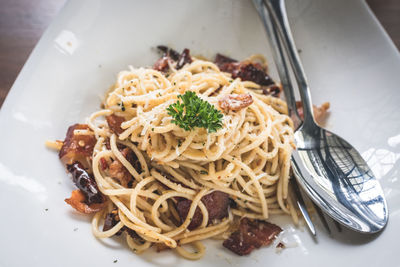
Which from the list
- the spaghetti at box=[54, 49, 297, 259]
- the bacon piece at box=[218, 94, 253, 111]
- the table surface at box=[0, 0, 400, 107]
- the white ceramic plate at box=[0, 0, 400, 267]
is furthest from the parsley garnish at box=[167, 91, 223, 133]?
the table surface at box=[0, 0, 400, 107]

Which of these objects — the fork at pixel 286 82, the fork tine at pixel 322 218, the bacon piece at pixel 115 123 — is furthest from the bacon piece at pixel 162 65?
the fork tine at pixel 322 218

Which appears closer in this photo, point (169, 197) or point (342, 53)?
point (169, 197)

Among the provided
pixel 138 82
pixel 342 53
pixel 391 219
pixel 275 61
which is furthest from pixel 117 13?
pixel 391 219

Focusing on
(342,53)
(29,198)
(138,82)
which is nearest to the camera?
(29,198)

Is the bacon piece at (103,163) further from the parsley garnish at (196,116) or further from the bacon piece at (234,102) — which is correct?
the bacon piece at (234,102)

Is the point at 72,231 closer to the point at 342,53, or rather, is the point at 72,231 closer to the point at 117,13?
the point at 117,13

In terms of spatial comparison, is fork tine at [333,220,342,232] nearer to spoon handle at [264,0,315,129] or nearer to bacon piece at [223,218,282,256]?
bacon piece at [223,218,282,256]
